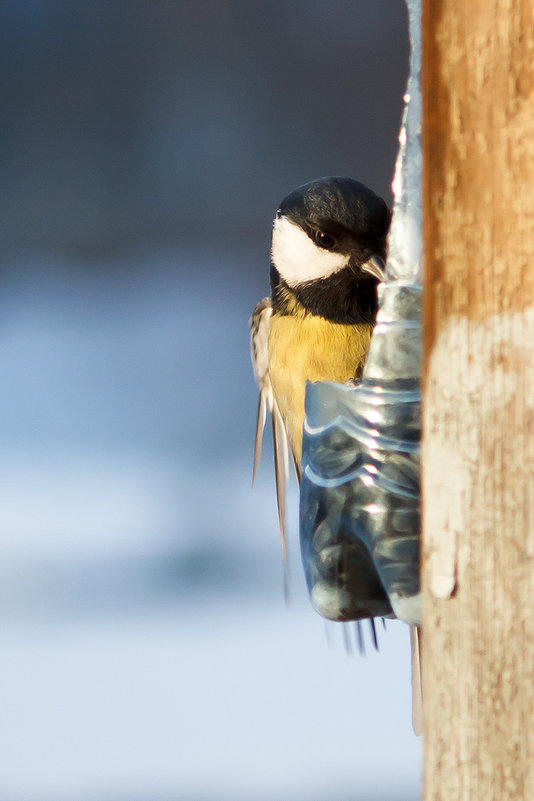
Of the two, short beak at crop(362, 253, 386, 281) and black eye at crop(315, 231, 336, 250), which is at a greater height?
black eye at crop(315, 231, 336, 250)

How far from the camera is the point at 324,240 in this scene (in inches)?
51.5

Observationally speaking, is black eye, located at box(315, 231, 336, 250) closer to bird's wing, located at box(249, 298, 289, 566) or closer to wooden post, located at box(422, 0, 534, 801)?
bird's wing, located at box(249, 298, 289, 566)

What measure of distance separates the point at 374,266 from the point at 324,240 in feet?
0.27

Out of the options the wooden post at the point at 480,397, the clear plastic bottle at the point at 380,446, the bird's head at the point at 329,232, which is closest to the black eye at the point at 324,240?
the bird's head at the point at 329,232

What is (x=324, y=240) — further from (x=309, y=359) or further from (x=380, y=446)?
(x=380, y=446)

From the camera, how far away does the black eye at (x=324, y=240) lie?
1.30 meters

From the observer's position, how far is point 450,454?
0.61 metres

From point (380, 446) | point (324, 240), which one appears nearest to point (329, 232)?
point (324, 240)

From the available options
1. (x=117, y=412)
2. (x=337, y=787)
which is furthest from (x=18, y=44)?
(x=337, y=787)

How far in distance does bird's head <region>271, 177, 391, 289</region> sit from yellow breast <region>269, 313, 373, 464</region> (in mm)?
68

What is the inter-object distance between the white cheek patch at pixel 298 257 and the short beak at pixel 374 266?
31mm

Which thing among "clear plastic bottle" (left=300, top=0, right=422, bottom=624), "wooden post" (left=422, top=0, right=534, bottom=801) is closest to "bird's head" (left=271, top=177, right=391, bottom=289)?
"clear plastic bottle" (left=300, top=0, right=422, bottom=624)

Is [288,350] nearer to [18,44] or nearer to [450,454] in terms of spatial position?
[450,454]

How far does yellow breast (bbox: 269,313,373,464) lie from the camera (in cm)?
131
